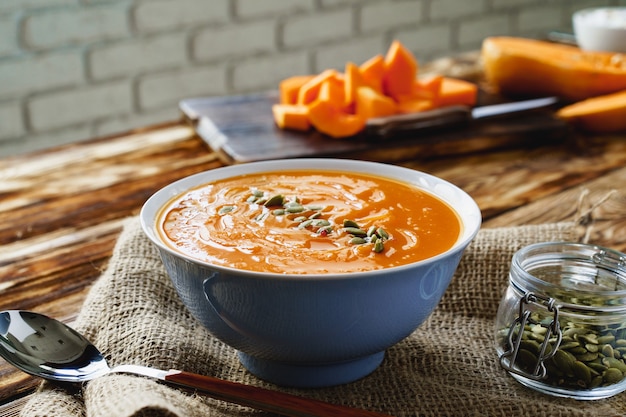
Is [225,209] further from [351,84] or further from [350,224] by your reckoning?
[351,84]

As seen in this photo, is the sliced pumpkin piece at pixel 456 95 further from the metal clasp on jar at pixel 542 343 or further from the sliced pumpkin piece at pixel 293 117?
the metal clasp on jar at pixel 542 343

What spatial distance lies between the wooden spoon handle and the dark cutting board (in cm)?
79

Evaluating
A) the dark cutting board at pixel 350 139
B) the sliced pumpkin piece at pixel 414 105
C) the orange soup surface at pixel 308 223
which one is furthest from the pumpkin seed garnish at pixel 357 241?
the sliced pumpkin piece at pixel 414 105

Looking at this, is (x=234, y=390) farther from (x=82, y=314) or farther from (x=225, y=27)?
(x=225, y=27)

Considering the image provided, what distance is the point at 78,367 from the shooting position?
89 centimetres

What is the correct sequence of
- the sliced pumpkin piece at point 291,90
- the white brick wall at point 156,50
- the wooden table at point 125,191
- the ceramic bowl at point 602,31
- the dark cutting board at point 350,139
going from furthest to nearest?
1. the white brick wall at point 156,50
2. the ceramic bowl at point 602,31
3. the sliced pumpkin piece at point 291,90
4. the dark cutting board at point 350,139
5. the wooden table at point 125,191

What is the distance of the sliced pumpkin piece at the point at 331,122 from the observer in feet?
5.48

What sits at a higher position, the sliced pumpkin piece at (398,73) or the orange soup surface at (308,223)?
the orange soup surface at (308,223)

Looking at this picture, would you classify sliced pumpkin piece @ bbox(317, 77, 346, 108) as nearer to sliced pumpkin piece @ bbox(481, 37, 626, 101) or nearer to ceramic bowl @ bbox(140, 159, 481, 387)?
sliced pumpkin piece @ bbox(481, 37, 626, 101)

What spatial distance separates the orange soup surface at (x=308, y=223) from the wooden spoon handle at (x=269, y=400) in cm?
12

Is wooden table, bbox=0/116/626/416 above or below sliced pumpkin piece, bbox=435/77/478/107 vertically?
below

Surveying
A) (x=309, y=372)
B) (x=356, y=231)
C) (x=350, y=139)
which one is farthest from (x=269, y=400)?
(x=350, y=139)

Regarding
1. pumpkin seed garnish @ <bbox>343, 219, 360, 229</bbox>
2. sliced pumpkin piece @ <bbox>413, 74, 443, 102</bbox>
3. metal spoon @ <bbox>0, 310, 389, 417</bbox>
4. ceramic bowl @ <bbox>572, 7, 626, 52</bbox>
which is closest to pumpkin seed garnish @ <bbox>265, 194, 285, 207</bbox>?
pumpkin seed garnish @ <bbox>343, 219, 360, 229</bbox>

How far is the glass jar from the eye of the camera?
869mm
